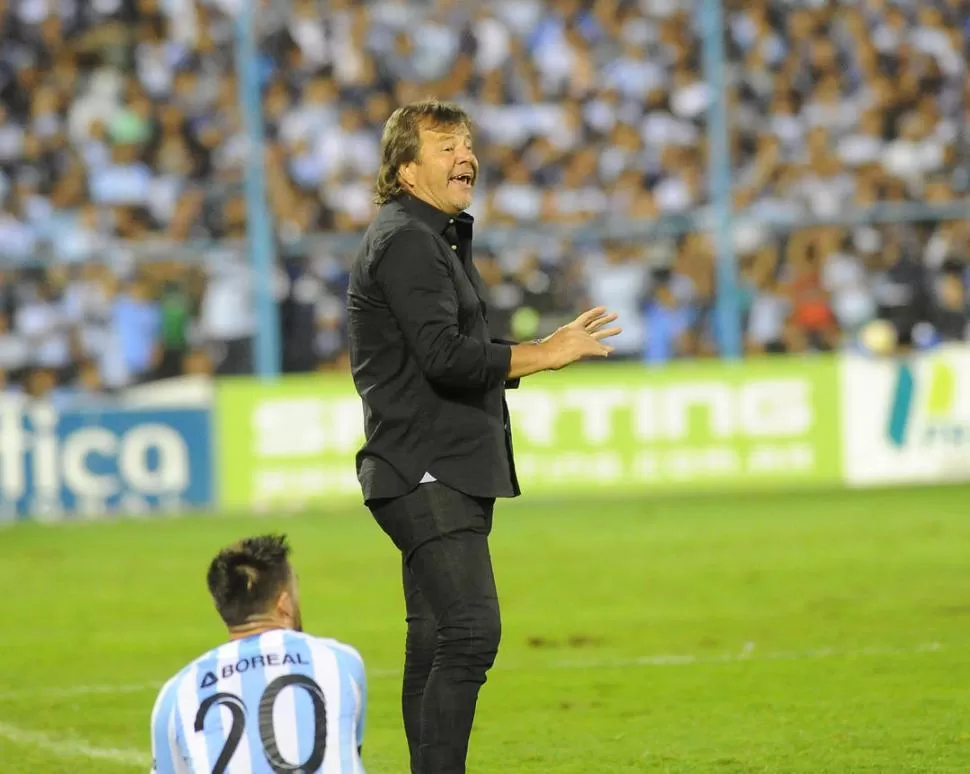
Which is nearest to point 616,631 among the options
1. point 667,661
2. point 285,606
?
point 667,661

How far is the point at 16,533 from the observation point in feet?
50.3

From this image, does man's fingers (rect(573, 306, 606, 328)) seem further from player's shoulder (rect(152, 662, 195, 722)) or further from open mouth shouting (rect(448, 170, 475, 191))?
player's shoulder (rect(152, 662, 195, 722))

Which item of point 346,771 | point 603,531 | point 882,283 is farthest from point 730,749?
point 882,283

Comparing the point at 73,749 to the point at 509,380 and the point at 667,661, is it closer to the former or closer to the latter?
the point at 509,380

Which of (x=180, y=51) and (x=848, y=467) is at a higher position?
(x=180, y=51)

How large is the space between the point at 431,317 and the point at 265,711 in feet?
4.44

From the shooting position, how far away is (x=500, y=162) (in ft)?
64.8

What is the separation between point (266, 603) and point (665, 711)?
3.56 m

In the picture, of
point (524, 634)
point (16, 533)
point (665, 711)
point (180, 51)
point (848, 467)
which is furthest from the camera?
point (180, 51)

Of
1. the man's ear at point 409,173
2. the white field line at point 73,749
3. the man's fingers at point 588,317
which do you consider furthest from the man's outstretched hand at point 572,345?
the white field line at point 73,749

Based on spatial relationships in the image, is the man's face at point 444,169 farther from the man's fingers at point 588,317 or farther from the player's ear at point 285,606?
the player's ear at point 285,606

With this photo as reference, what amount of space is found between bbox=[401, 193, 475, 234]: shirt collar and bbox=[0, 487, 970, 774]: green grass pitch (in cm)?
214

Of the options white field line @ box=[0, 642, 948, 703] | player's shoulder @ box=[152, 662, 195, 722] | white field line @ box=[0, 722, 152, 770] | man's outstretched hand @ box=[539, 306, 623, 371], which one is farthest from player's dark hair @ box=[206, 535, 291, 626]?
white field line @ box=[0, 642, 948, 703]

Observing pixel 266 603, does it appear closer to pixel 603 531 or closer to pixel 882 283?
pixel 603 531
